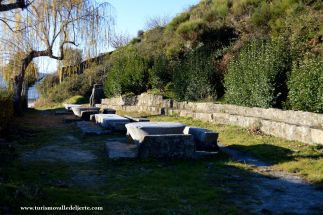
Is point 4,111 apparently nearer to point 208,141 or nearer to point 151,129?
point 151,129

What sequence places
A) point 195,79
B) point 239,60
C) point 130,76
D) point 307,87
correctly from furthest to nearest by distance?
point 130,76, point 195,79, point 239,60, point 307,87

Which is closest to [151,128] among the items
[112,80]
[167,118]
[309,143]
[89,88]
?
[309,143]

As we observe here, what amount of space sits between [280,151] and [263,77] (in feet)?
12.6

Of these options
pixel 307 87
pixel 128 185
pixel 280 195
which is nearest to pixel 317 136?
pixel 307 87

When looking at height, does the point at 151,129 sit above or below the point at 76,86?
below

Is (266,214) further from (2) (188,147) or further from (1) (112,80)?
(1) (112,80)

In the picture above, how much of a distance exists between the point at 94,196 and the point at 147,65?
16597 millimetres

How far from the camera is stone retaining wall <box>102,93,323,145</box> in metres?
9.24

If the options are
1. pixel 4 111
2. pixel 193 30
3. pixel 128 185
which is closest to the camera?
pixel 128 185

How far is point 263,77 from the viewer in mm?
11906

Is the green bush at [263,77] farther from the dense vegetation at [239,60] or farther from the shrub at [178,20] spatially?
the shrub at [178,20]

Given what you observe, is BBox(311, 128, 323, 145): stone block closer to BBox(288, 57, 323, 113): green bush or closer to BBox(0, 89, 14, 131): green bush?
BBox(288, 57, 323, 113): green bush

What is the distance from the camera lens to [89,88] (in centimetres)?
3081

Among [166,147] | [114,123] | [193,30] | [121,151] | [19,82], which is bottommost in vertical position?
[121,151]
